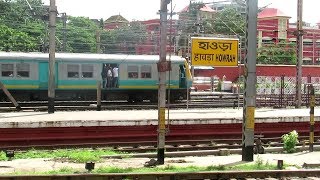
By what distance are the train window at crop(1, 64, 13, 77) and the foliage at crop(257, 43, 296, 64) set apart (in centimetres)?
3842

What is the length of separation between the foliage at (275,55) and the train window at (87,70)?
116 ft

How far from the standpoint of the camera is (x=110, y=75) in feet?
86.8

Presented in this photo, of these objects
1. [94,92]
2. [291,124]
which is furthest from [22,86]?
[291,124]

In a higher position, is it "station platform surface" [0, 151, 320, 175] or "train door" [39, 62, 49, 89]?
"train door" [39, 62, 49, 89]

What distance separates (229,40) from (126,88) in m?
8.47

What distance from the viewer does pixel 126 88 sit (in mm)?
26906

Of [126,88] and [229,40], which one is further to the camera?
[126,88]

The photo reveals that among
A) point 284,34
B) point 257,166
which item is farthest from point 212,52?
point 284,34

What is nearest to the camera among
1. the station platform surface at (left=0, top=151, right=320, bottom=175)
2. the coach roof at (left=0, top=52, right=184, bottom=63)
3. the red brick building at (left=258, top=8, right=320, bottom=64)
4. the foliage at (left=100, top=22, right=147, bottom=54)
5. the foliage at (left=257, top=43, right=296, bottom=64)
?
the station platform surface at (left=0, top=151, right=320, bottom=175)

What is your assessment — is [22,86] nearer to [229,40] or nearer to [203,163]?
[229,40]

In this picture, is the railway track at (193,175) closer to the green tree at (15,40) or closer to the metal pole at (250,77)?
the metal pole at (250,77)

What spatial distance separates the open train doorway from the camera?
26.4 m

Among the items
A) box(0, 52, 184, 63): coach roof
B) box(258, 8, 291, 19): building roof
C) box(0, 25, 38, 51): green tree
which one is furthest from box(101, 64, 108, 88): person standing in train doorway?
box(258, 8, 291, 19): building roof

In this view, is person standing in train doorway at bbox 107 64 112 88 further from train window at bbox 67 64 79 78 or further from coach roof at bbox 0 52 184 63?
train window at bbox 67 64 79 78
